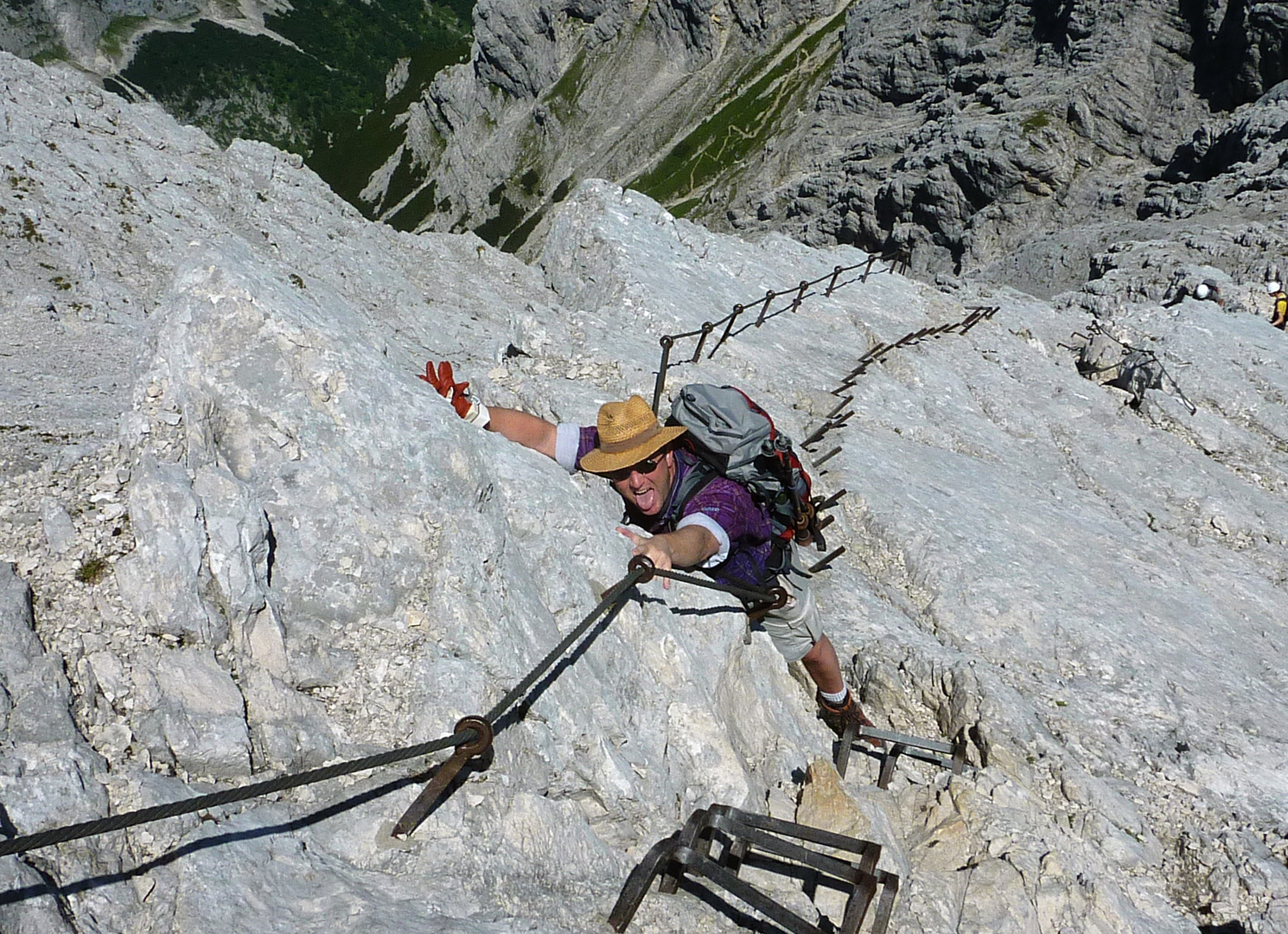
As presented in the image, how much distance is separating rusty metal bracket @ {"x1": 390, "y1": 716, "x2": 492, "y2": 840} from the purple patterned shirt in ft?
9.45

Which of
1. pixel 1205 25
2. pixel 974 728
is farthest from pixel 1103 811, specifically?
pixel 1205 25

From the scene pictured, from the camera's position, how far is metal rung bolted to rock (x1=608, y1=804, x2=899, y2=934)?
5305 mm

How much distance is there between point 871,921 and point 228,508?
5829 mm

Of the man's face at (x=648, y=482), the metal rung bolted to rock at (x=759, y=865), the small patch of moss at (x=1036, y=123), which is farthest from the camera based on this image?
the small patch of moss at (x=1036, y=123)

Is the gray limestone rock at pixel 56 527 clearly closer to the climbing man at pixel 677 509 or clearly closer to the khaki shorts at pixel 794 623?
the climbing man at pixel 677 509

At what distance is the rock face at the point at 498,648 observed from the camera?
Result: 4.73 m

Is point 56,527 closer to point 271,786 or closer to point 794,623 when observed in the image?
point 271,786

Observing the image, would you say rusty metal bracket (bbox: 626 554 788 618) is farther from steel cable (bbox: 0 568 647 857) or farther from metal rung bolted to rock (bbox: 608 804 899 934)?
metal rung bolted to rock (bbox: 608 804 899 934)

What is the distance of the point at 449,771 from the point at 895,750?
5.52m

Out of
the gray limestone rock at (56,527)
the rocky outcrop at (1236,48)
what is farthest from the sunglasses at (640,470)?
the rocky outcrop at (1236,48)

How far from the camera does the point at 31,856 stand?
3814 millimetres

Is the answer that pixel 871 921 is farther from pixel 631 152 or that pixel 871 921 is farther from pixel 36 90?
pixel 631 152

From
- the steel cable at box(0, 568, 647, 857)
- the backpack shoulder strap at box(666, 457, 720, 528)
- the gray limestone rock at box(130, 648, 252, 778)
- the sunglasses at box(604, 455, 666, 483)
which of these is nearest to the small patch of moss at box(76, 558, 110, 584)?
the gray limestone rock at box(130, 648, 252, 778)

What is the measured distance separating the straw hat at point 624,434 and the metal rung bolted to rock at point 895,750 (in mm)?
4002
